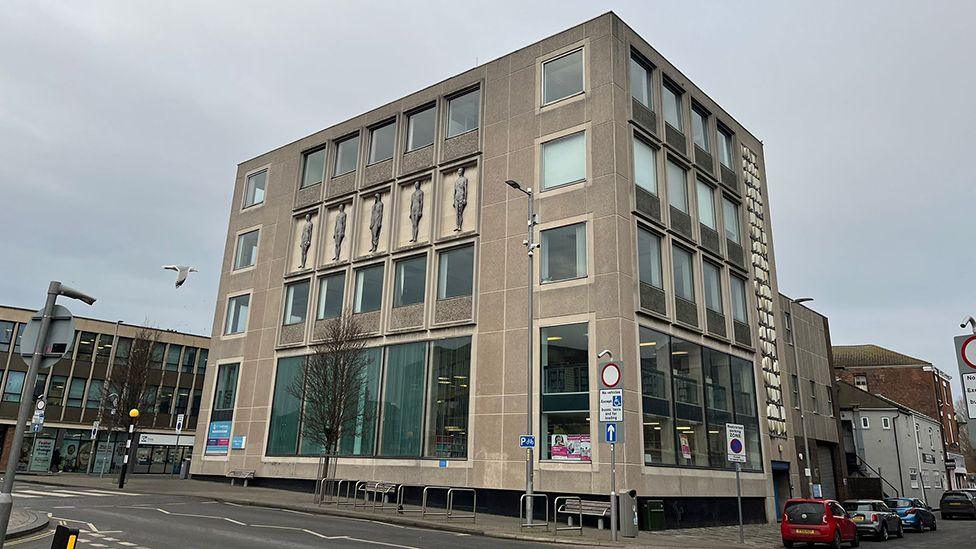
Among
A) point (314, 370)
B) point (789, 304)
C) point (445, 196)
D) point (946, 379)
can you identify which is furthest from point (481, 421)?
point (946, 379)

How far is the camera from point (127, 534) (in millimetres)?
14852

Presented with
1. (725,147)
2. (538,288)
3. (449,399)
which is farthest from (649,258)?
(725,147)

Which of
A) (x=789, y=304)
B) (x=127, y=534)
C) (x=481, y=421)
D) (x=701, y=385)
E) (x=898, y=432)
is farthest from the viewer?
(x=898, y=432)

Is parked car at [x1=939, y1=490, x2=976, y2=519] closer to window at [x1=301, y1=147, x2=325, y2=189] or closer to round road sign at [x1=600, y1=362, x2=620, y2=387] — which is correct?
round road sign at [x1=600, y1=362, x2=620, y2=387]

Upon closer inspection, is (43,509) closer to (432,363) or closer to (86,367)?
(432,363)

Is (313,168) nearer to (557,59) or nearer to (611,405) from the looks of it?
(557,59)

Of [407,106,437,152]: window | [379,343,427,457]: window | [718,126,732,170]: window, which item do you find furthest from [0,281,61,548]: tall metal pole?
[718,126,732,170]: window

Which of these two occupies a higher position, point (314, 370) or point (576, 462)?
point (314, 370)

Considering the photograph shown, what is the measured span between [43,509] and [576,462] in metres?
16.4

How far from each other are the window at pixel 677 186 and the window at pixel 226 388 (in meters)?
25.5

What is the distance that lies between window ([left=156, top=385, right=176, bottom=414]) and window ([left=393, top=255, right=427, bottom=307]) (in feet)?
120

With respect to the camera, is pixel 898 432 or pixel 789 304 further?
pixel 898 432

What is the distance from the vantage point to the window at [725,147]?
35219 mm

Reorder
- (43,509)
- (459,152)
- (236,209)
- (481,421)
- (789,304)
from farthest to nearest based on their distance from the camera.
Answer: (236,209) < (789,304) < (459,152) < (481,421) < (43,509)
